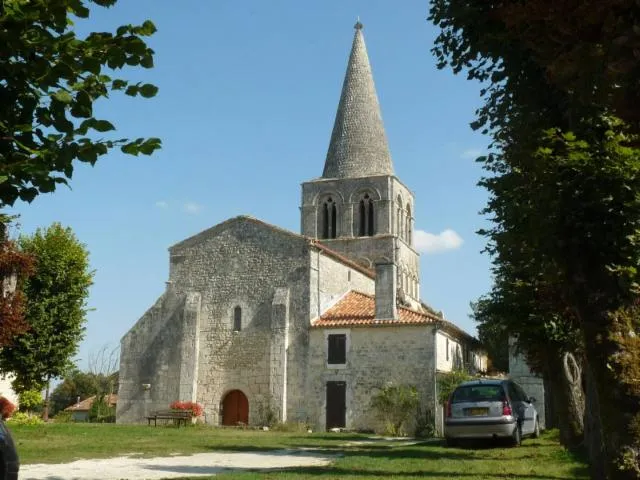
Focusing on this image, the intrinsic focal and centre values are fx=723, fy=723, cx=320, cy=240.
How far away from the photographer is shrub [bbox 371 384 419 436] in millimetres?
30016

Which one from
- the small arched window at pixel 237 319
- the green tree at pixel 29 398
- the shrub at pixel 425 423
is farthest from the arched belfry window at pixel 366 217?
the green tree at pixel 29 398

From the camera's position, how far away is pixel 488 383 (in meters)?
16.5

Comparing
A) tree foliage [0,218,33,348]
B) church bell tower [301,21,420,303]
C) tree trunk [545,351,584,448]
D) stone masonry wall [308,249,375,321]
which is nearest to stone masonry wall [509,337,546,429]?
stone masonry wall [308,249,375,321]

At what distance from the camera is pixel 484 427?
15922 millimetres

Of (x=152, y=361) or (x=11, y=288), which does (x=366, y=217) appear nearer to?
(x=152, y=361)

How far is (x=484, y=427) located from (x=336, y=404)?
52.9 feet

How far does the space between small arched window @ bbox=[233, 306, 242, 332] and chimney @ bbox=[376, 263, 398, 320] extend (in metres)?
7.04

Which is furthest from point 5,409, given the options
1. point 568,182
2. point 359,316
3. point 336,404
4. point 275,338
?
point 568,182

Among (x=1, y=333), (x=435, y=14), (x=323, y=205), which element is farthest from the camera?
(x=323, y=205)

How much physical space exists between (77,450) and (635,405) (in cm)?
1186

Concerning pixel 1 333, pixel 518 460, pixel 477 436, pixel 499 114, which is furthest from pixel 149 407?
pixel 499 114

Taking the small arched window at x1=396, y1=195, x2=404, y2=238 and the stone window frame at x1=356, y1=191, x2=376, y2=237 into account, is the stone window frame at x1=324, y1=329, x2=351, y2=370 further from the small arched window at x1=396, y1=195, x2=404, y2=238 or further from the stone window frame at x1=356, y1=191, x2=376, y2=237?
the small arched window at x1=396, y1=195, x2=404, y2=238

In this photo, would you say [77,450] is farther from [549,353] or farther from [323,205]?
[323,205]

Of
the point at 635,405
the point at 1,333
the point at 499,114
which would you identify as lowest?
the point at 635,405
